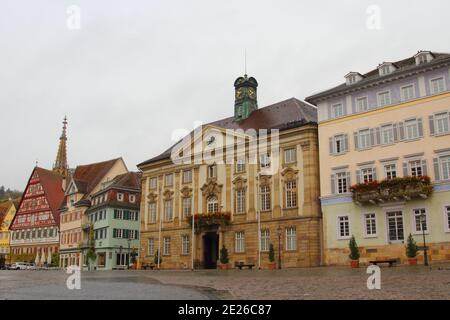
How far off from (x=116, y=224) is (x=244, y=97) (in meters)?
27.1

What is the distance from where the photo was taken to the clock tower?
59.9 metres

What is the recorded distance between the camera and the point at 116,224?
74312mm

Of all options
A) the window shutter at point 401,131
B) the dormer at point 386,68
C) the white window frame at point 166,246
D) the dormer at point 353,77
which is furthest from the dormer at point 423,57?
the white window frame at point 166,246

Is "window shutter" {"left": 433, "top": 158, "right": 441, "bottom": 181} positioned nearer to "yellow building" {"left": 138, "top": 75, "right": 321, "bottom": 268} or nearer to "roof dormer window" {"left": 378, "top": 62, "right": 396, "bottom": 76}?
"roof dormer window" {"left": 378, "top": 62, "right": 396, "bottom": 76}

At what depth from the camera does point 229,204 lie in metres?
53.6

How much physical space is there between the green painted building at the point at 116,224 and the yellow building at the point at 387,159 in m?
36.7

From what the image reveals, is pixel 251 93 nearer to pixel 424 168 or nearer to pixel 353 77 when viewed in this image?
pixel 353 77

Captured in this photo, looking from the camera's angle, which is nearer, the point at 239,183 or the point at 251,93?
the point at 239,183

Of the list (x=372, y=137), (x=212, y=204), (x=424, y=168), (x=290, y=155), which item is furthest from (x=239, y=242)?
(x=424, y=168)

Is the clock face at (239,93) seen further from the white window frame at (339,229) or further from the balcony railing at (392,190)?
the balcony railing at (392,190)

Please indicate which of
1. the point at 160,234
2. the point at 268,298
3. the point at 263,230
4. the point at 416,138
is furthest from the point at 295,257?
the point at 268,298

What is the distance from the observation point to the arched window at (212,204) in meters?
55.1
